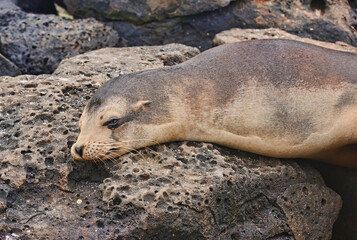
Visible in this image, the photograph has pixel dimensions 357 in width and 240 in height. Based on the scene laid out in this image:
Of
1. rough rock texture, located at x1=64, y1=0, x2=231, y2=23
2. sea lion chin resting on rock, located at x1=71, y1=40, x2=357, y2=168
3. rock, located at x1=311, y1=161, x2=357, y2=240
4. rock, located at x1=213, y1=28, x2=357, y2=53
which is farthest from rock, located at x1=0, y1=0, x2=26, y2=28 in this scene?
rock, located at x1=311, y1=161, x2=357, y2=240

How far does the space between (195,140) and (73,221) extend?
113 cm

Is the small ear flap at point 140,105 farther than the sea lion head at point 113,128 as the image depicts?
Yes

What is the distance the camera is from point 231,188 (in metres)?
4.08

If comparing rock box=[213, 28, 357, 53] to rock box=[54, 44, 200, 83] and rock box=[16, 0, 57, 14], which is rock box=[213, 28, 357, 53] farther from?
rock box=[16, 0, 57, 14]

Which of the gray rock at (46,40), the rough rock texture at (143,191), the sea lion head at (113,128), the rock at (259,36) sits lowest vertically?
the gray rock at (46,40)

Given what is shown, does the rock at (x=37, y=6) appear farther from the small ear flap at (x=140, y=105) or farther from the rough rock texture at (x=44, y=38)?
the small ear flap at (x=140, y=105)

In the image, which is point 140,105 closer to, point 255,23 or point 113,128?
point 113,128

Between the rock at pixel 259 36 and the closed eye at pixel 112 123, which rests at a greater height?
the closed eye at pixel 112 123

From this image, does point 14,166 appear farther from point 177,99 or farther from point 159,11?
point 159,11

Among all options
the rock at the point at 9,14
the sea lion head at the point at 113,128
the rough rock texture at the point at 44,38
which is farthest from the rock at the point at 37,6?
the sea lion head at the point at 113,128

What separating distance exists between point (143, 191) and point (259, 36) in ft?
10.1

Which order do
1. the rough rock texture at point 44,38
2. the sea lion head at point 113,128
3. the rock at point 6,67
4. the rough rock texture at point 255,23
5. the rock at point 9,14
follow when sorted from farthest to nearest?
the rock at point 9,14
the rough rock texture at point 255,23
the rough rock texture at point 44,38
the rock at point 6,67
the sea lion head at point 113,128

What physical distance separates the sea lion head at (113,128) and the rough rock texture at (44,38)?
259 centimetres

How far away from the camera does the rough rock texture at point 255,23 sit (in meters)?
6.95
